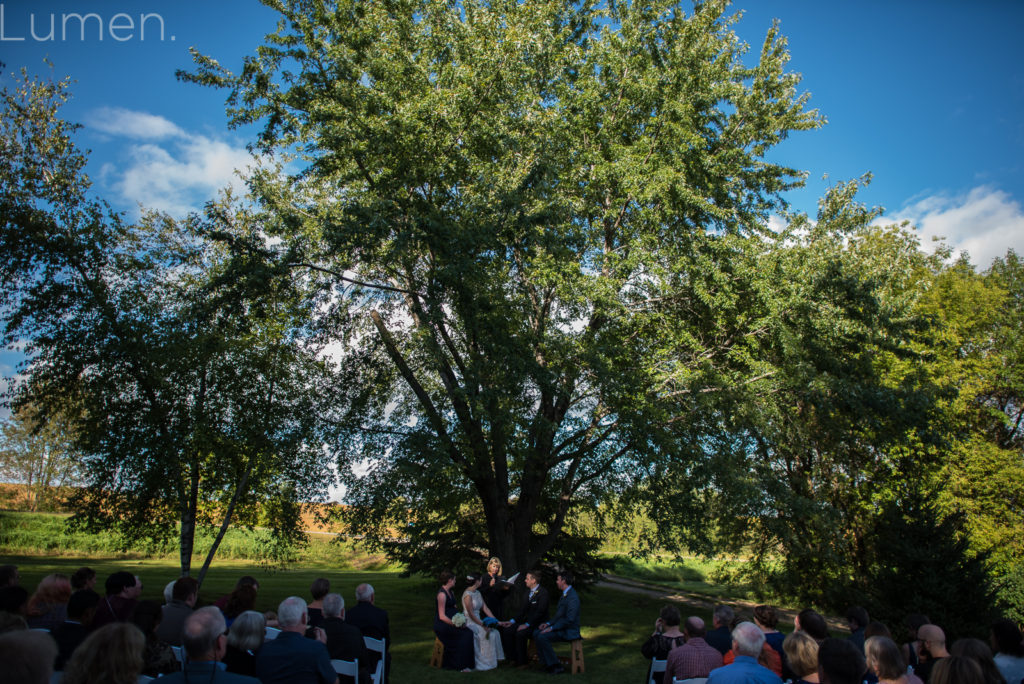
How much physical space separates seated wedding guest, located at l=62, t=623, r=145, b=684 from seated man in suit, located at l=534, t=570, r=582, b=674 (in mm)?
7504

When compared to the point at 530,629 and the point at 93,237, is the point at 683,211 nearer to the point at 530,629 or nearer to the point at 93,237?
the point at 530,629

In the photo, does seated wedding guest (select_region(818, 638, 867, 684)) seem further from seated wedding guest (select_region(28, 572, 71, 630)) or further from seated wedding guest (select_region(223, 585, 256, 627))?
seated wedding guest (select_region(28, 572, 71, 630))

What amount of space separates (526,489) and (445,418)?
10.4ft

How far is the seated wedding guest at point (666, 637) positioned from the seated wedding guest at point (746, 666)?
2411 mm

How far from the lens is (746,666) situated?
14.1 ft

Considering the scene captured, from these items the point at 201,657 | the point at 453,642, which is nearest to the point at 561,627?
the point at 453,642

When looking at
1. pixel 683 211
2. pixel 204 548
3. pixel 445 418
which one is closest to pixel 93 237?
pixel 445 418

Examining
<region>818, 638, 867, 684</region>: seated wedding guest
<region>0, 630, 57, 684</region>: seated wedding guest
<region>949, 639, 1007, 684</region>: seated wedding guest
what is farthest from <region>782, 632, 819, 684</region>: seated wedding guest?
<region>0, 630, 57, 684</region>: seated wedding guest

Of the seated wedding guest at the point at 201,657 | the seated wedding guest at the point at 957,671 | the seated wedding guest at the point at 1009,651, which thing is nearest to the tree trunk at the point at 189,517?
the seated wedding guest at the point at 201,657

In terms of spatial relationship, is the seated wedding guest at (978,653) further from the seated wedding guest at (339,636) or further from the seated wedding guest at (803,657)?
the seated wedding guest at (339,636)

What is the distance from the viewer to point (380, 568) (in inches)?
1348

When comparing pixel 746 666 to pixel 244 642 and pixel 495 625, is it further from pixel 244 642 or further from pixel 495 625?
pixel 495 625

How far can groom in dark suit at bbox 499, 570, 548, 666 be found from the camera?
10.5 m

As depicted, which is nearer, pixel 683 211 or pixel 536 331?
pixel 536 331
